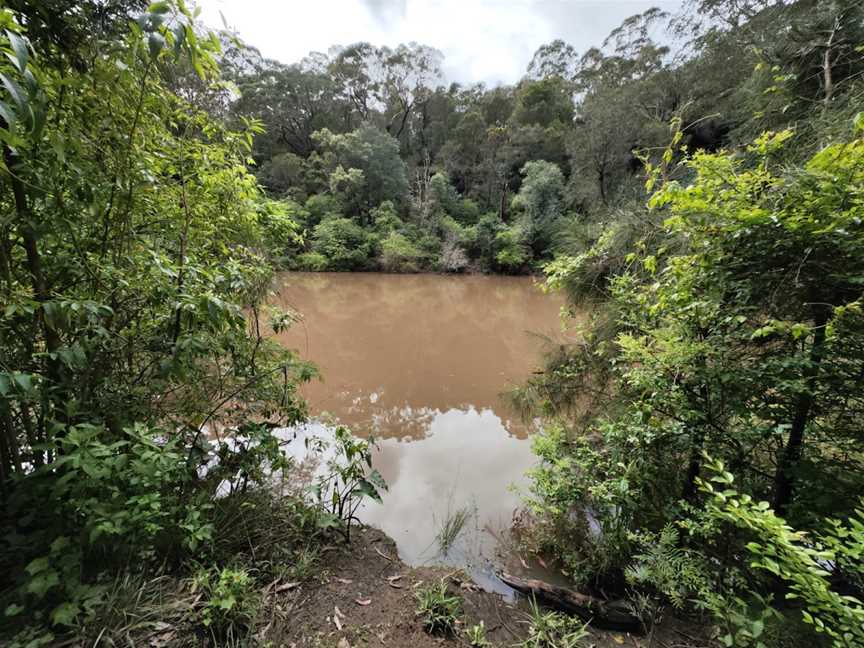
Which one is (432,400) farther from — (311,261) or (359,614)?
(311,261)

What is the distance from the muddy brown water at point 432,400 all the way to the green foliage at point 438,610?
52 cm

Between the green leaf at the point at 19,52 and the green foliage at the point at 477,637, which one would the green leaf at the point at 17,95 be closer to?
the green leaf at the point at 19,52

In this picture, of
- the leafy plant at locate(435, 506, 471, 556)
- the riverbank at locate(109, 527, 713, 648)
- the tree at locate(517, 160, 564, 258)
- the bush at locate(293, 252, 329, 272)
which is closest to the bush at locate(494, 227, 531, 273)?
the tree at locate(517, 160, 564, 258)

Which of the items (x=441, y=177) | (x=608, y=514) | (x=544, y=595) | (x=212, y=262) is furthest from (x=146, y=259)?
(x=441, y=177)

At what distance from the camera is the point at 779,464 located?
1260 millimetres

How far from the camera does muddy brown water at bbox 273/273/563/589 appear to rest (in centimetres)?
225

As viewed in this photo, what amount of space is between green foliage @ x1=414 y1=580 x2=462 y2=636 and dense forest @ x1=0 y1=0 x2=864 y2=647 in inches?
1.1

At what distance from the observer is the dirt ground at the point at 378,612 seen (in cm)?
125

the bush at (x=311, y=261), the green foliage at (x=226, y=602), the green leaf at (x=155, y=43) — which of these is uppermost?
the green leaf at (x=155, y=43)

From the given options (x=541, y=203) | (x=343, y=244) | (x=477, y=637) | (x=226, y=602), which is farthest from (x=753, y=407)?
(x=541, y=203)

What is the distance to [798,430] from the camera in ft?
3.95

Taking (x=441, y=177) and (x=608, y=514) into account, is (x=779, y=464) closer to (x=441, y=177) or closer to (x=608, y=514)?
(x=608, y=514)

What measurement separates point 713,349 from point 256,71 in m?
22.4

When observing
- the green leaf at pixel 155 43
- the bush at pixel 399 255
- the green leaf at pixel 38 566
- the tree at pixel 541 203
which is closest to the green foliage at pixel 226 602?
the green leaf at pixel 38 566
